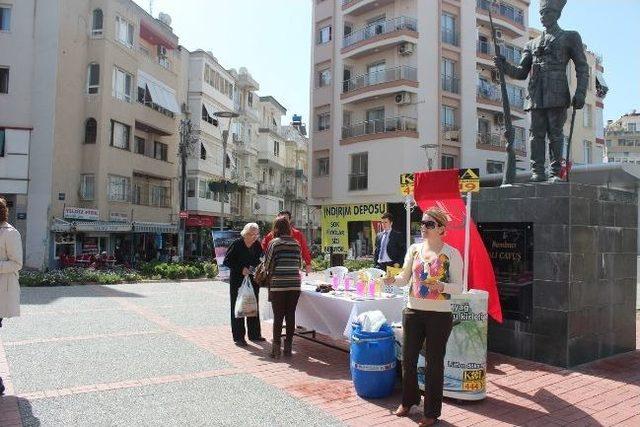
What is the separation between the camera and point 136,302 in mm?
13516

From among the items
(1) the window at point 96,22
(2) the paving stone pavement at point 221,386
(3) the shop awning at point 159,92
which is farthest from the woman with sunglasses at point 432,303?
(3) the shop awning at point 159,92

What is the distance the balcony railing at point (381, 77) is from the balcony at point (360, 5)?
14.1 feet

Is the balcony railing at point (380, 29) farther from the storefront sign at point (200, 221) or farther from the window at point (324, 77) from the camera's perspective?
the storefront sign at point (200, 221)

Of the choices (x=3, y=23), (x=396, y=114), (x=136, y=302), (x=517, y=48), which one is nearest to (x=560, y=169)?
(x=136, y=302)

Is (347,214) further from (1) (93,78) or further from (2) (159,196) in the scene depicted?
(1) (93,78)

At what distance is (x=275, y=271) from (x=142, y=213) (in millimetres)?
27914

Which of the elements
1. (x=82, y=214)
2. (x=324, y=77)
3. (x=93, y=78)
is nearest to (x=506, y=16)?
(x=324, y=77)

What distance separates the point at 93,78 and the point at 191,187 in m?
11.9

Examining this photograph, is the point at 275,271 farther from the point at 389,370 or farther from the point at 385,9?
the point at 385,9

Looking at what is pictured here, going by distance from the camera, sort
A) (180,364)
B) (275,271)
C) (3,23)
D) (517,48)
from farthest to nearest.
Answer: (517,48)
(3,23)
(275,271)
(180,364)

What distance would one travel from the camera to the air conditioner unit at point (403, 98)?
108 feet

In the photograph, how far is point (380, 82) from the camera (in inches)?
1344

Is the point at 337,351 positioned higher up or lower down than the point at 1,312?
lower down

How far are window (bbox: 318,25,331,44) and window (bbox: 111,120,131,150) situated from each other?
1436 cm
